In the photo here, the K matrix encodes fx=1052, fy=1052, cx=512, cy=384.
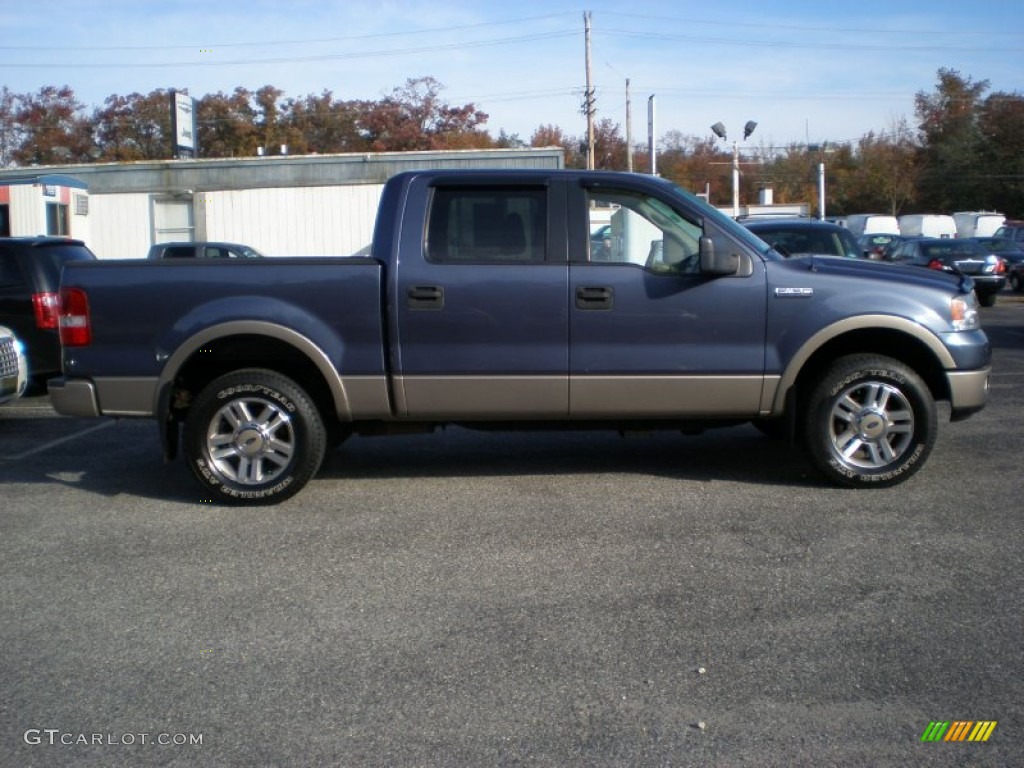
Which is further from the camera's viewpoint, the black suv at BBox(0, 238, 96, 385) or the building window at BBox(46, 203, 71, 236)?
the building window at BBox(46, 203, 71, 236)

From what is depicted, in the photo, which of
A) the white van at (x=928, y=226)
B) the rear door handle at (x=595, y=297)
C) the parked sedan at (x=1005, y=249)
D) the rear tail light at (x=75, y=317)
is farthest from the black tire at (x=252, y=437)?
the white van at (x=928, y=226)

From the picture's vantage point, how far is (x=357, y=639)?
14.8 feet

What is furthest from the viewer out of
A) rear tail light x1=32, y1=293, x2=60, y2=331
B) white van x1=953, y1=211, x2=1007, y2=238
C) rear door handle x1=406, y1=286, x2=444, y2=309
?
white van x1=953, y1=211, x2=1007, y2=238

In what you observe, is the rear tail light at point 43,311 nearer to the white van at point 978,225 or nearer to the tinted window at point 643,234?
the tinted window at point 643,234

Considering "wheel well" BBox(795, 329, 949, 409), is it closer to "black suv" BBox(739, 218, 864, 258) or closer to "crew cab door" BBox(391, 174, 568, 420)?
"crew cab door" BBox(391, 174, 568, 420)

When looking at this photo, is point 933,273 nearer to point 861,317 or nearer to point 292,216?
point 861,317

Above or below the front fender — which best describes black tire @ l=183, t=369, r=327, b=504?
below

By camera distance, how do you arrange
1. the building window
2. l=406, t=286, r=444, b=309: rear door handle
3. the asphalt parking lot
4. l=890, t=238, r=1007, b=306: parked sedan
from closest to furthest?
the asphalt parking lot, l=406, t=286, r=444, b=309: rear door handle, l=890, t=238, r=1007, b=306: parked sedan, the building window

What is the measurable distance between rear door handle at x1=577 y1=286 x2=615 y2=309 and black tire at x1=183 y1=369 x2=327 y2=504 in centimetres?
180

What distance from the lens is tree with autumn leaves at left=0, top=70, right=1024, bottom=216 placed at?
5316 cm

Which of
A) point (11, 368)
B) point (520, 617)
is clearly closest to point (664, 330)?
point (520, 617)

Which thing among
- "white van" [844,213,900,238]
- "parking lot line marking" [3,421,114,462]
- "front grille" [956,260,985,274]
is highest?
"white van" [844,213,900,238]

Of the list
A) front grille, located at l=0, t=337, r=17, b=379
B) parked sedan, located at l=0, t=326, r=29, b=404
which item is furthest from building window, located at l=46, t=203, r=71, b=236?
front grille, located at l=0, t=337, r=17, b=379

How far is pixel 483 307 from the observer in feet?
20.9
